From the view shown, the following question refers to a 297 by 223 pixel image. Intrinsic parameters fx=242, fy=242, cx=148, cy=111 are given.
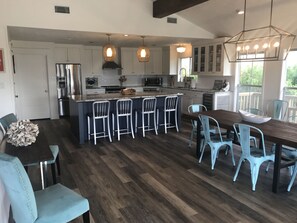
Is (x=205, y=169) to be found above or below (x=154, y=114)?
below

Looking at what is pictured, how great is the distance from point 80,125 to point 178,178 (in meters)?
2.71

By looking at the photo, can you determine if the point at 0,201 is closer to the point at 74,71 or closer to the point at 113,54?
the point at 113,54

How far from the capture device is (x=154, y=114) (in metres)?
6.16

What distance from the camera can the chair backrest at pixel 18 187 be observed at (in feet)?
5.65

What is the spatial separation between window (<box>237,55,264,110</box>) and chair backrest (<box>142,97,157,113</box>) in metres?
2.55

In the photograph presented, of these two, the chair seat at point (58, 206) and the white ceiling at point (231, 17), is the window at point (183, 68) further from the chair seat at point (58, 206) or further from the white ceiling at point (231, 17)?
the chair seat at point (58, 206)

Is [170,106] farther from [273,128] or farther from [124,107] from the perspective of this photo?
[273,128]

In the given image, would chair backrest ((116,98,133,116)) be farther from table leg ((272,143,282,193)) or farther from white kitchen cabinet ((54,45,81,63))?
white kitchen cabinet ((54,45,81,63))

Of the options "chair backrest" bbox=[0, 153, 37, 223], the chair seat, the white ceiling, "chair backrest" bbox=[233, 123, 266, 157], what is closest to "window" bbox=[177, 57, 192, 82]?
the white ceiling

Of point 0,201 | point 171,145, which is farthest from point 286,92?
point 0,201

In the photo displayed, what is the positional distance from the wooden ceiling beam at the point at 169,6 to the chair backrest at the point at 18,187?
14.1 feet

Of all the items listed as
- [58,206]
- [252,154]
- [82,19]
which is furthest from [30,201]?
[82,19]

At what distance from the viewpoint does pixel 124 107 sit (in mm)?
5715

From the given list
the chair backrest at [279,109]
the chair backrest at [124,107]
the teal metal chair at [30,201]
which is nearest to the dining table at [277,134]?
the chair backrest at [279,109]
